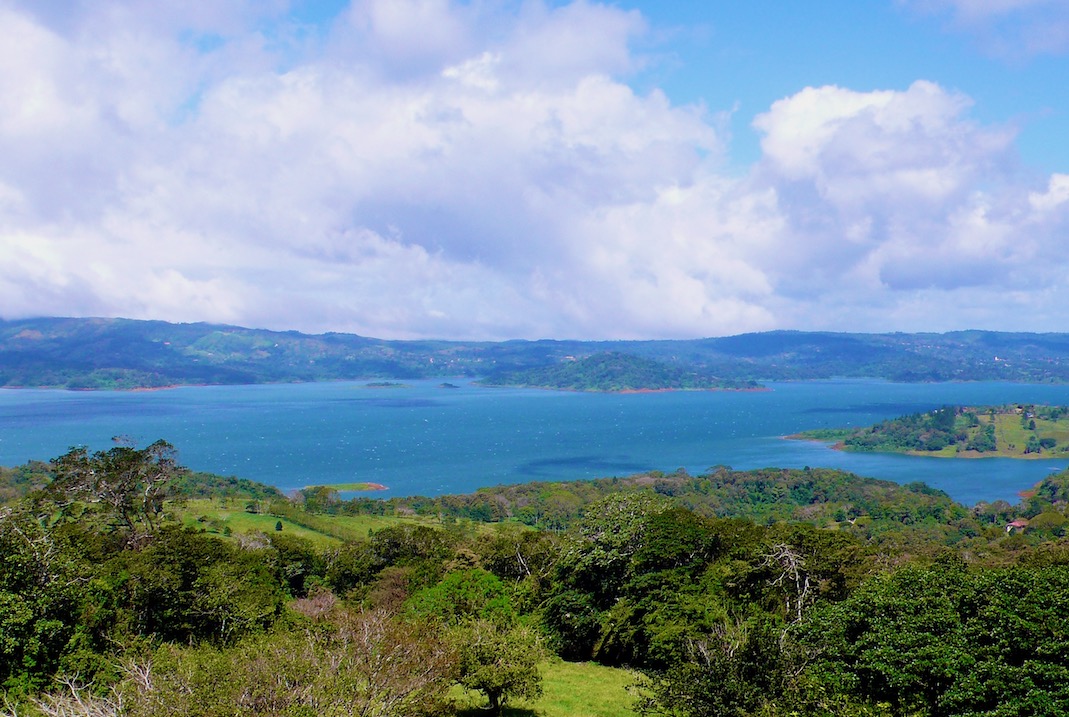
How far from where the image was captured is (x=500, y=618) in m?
23.5

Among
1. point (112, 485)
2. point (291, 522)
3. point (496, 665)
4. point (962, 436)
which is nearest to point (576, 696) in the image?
point (496, 665)

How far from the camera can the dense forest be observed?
12703 millimetres

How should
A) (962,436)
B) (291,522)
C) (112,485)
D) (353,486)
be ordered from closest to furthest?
(112,485), (291,522), (353,486), (962,436)

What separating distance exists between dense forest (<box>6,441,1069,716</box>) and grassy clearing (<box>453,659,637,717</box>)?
0.28 m

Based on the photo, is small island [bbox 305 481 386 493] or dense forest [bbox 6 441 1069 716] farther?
small island [bbox 305 481 386 493]

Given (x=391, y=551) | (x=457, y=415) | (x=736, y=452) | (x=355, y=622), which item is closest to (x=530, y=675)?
(x=355, y=622)

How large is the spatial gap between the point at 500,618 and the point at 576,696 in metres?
4.11

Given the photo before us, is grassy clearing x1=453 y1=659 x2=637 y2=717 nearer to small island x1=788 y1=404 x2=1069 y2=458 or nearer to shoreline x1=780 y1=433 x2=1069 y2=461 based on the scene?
shoreline x1=780 y1=433 x2=1069 y2=461

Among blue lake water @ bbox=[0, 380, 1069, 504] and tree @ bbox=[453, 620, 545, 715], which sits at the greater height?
tree @ bbox=[453, 620, 545, 715]

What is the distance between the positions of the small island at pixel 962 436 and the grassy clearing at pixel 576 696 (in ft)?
426

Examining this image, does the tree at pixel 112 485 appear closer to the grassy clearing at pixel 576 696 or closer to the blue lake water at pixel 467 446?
the grassy clearing at pixel 576 696

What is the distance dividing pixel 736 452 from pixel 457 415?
263 ft

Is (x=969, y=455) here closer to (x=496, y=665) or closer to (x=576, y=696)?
(x=576, y=696)

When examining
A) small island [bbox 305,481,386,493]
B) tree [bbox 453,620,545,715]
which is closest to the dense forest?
tree [bbox 453,620,545,715]
